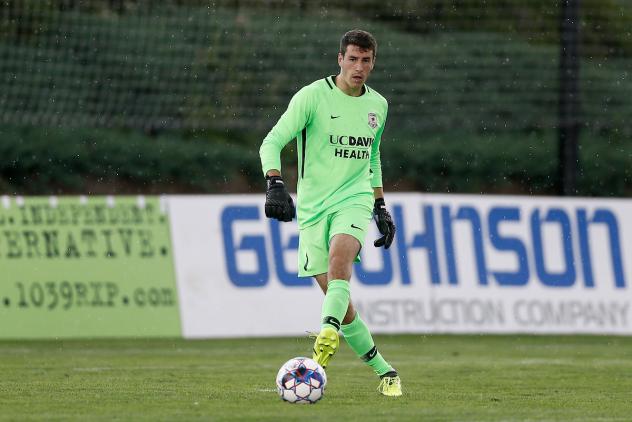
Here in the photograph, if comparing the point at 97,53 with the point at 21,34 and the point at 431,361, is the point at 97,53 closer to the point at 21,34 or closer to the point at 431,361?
the point at 21,34

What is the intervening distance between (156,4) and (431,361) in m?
9.59

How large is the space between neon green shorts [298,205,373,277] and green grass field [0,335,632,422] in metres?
Result: 0.82

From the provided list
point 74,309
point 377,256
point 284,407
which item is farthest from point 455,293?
point 284,407

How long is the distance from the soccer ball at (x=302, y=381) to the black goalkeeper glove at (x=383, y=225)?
129cm

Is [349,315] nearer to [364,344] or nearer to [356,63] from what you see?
[364,344]

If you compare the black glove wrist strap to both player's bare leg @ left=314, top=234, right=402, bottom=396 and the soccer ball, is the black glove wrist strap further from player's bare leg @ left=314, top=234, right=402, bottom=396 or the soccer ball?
the soccer ball

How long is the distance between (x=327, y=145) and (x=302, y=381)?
1567 millimetres

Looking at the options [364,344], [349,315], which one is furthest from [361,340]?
[349,315]

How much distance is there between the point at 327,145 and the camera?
27.7 feet

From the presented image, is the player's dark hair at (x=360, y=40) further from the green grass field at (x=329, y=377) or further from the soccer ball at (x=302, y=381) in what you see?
the green grass field at (x=329, y=377)

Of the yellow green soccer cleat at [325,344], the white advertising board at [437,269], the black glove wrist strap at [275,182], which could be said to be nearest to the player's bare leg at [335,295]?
the yellow green soccer cleat at [325,344]

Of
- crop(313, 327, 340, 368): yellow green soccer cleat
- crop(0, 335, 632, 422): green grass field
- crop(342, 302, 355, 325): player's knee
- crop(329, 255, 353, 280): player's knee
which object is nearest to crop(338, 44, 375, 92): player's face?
crop(329, 255, 353, 280): player's knee

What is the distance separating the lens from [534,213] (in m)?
15.4

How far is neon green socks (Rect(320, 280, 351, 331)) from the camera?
7.91 m
